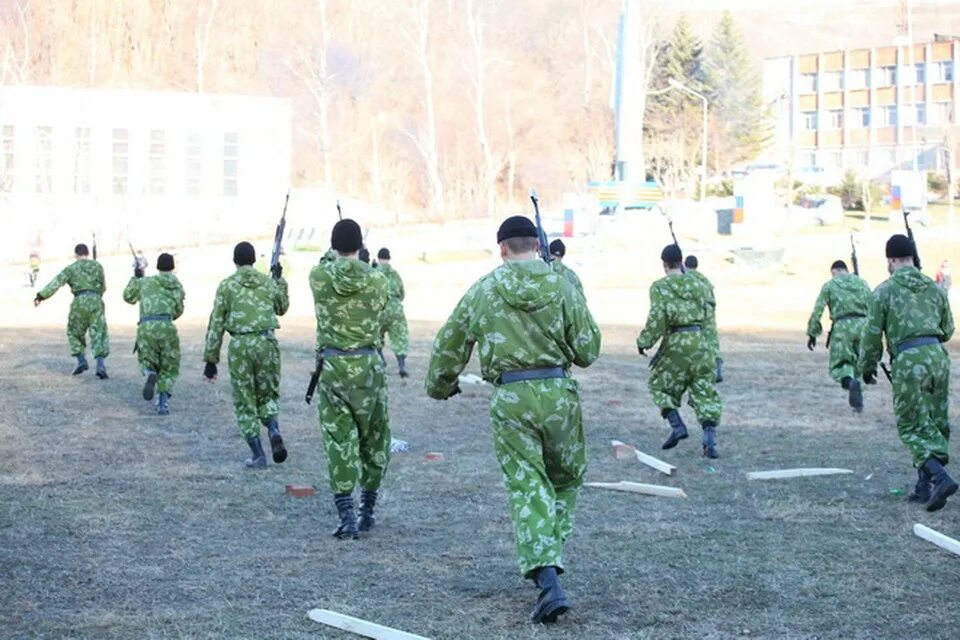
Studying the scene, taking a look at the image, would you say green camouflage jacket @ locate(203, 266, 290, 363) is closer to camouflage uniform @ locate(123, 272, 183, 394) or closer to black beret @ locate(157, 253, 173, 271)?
black beret @ locate(157, 253, 173, 271)

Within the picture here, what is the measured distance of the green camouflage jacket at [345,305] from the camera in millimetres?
9234

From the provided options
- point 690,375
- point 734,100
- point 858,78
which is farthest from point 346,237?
point 858,78

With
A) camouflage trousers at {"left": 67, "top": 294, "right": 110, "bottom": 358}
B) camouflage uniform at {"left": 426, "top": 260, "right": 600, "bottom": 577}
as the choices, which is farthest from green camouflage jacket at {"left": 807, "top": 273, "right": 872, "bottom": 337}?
camouflage uniform at {"left": 426, "top": 260, "right": 600, "bottom": 577}

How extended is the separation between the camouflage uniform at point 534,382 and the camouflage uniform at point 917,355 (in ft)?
12.1

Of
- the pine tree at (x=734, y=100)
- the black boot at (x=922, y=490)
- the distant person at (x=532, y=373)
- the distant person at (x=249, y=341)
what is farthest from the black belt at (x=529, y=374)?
the pine tree at (x=734, y=100)

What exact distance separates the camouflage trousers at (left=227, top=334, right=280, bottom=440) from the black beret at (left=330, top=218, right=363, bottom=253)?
2.75m

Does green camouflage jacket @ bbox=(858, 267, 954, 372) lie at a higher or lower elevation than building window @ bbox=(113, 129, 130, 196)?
lower

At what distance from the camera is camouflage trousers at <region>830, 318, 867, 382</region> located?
16578mm

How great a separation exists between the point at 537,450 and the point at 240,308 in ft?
17.1

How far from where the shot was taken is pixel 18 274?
155 feet

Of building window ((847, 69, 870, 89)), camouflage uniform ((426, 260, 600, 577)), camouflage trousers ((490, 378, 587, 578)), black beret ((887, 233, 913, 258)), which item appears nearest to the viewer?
camouflage trousers ((490, 378, 587, 578))

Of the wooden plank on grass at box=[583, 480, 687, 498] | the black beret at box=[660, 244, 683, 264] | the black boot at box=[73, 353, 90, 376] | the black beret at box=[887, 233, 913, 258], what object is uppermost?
the black beret at box=[887, 233, 913, 258]

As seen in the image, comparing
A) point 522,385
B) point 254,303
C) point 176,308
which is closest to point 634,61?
point 176,308

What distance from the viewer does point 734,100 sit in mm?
98312
